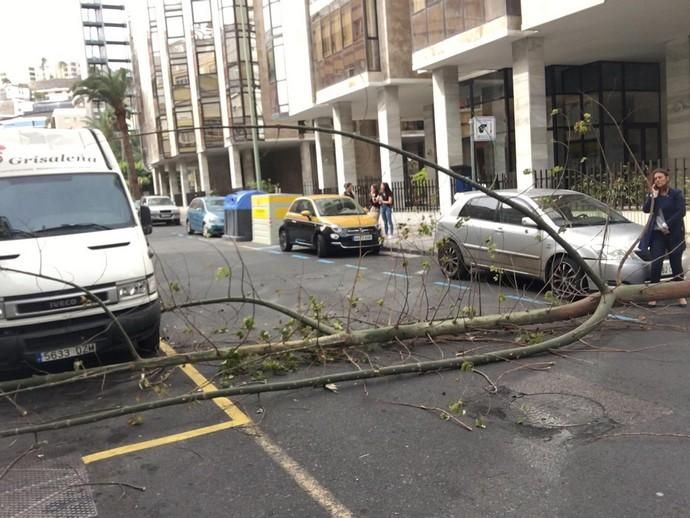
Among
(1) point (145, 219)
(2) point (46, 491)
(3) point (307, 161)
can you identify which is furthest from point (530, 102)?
(3) point (307, 161)

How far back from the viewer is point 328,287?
34.7 ft

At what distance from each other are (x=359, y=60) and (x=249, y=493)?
2212cm

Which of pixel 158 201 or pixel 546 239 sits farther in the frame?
pixel 158 201

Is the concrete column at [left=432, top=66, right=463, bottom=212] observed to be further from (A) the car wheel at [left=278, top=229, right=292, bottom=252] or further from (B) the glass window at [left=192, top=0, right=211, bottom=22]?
(B) the glass window at [left=192, top=0, right=211, bottom=22]

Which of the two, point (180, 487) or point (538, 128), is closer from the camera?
point (180, 487)

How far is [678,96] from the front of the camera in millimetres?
19062

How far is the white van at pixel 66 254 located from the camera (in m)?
5.36

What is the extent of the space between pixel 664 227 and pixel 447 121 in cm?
1419

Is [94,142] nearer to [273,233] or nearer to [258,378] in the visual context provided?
[258,378]

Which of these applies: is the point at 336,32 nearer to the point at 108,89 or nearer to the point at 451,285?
the point at 451,285

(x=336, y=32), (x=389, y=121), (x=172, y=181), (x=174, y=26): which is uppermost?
(x=174, y=26)

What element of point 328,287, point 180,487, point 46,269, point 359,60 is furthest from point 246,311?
point 359,60

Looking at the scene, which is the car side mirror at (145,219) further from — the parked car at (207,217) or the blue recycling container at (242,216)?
the parked car at (207,217)

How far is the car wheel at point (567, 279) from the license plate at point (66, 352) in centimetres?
497
